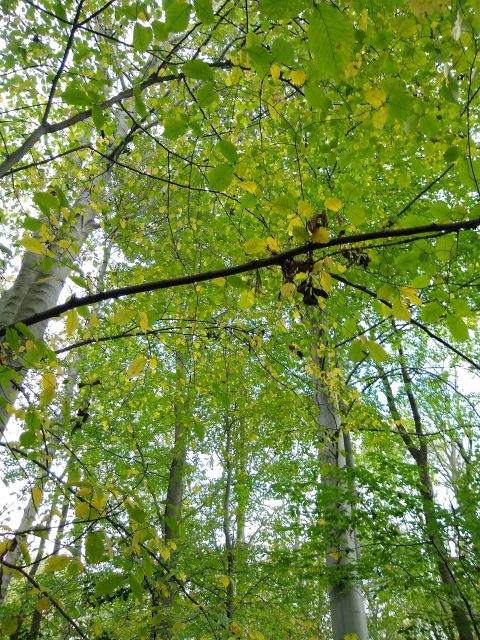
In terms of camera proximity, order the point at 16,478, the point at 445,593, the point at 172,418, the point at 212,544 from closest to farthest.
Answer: the point at 445,593, the point at 172,418, the point at 212,544, the point at 16,478

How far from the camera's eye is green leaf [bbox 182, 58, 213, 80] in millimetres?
1102

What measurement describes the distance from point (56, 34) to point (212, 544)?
25.4 feet

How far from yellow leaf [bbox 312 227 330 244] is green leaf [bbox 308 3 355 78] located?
0.32m

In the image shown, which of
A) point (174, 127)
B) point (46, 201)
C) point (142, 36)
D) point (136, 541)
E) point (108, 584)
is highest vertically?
point (142, 36)

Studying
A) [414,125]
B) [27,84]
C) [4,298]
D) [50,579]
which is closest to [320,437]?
[4,298]

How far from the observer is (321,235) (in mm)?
973

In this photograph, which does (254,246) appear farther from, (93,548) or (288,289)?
(93,548)

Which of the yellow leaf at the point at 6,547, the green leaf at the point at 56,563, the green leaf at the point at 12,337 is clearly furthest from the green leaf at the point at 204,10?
the yellow leaf at the point at 6,547

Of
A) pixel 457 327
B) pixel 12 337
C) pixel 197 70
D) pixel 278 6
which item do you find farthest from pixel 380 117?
pixel 12 337

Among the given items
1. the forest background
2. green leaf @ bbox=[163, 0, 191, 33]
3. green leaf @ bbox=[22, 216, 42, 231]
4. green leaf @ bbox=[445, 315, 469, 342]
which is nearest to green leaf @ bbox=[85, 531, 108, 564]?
the forest background

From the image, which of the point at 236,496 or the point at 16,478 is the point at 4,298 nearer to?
the point at 236,496

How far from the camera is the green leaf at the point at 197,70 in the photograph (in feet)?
3.61

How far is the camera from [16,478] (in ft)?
30.7

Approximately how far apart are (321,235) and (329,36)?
402 mm
